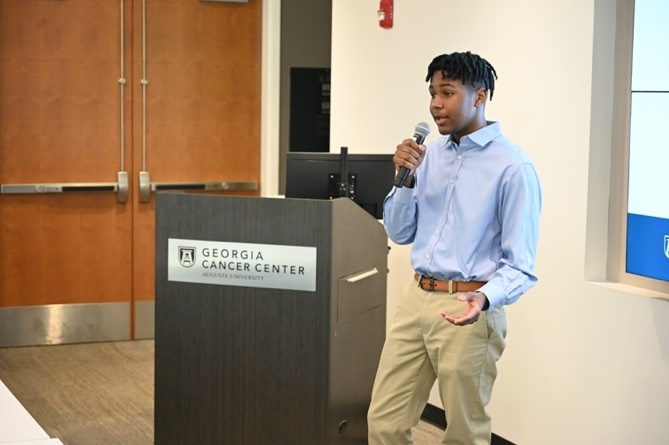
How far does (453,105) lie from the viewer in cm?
324

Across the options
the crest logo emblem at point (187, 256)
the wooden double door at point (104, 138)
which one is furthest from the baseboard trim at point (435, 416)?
the wooden double door at point (104, 138)

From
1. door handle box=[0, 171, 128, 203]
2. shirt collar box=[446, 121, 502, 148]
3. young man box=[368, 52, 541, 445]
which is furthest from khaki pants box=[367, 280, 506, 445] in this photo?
door handle box=[0, 171, 128, 203]

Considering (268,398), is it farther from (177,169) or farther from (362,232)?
(177,169)

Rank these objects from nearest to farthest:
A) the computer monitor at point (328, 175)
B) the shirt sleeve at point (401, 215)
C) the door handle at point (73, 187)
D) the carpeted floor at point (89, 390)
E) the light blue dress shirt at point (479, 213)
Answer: the light blue dress shirt at point (479, 213) → the shirt sleeve at point (401, 215) → the computer monitor at point (328, 175) → the carpeted floor at point (89, 390) → the door handle at point (73, 187)

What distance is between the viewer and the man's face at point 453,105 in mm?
3238

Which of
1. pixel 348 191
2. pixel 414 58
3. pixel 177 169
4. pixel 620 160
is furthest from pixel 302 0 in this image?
pixel 620 160

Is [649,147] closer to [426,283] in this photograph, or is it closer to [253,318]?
[426,283]

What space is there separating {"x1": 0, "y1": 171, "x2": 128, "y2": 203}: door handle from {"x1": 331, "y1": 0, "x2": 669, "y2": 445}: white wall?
2.69 m

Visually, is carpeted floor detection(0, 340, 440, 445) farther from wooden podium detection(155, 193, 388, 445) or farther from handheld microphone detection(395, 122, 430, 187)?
handheld microphone detection(395, 122, 430, 187)

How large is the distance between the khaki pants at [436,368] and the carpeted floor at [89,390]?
65.0 inches

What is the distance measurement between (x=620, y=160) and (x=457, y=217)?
1156 mm

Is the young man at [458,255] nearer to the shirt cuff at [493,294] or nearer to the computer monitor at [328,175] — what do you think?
the shirt cuff at [493,294]

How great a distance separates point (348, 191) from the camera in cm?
439

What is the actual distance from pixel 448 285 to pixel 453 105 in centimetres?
56
